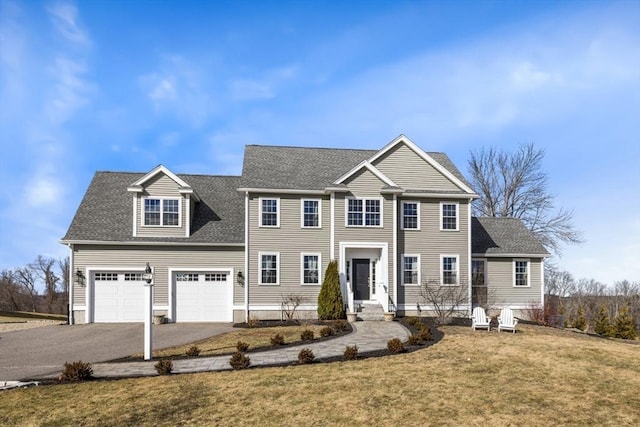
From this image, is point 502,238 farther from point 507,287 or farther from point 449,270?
point 449,270

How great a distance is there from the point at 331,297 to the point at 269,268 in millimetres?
3522

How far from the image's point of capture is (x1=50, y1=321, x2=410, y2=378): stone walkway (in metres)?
12.6

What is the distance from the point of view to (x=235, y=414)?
957 cm

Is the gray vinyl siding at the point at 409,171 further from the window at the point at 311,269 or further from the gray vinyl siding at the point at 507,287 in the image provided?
the window at the point at 311,269

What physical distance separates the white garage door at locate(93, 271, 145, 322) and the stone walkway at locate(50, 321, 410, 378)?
1051 cm

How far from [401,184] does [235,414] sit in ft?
56.8

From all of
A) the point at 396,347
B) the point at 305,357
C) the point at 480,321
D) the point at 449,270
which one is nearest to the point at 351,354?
the point at 305,357

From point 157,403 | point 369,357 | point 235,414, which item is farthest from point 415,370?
point 157,403

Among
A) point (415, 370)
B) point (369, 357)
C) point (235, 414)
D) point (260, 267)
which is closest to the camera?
point (235, 414)

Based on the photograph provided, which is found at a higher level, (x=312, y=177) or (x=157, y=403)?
(x=312, y=177)

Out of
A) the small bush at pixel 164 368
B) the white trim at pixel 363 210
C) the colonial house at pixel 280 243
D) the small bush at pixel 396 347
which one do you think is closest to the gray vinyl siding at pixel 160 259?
the colonial house at pixel 280 243

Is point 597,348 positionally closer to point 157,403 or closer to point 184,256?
point 157,403

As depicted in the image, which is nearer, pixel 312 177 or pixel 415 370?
pixel 415 370

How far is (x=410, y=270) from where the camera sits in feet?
80.9
